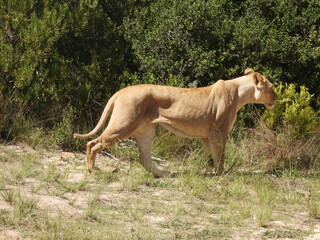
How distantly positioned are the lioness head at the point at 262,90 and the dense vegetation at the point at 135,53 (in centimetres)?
92

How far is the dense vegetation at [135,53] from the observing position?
10.6 m

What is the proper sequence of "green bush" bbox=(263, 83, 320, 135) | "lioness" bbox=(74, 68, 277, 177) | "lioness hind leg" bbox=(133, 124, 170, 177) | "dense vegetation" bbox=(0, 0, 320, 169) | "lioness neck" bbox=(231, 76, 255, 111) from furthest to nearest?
"green bush" bbox=(263, 83, 320, 135), "dense vegetation" bbox=(0, 0, 320, 169), "lioness neck" bbox=(231, 76, 255, 111), "lioness hind leg" bbox=(133, 124, 170, 177), "lioness" bbox=(74, 68, 277, 177)

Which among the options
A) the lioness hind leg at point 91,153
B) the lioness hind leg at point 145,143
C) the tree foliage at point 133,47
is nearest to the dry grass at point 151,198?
the lioness hind leg at point 91,153

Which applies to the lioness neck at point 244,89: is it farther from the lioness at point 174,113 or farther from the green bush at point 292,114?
the green bush at point 292,114

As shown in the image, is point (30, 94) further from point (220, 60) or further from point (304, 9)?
point (304, 9)

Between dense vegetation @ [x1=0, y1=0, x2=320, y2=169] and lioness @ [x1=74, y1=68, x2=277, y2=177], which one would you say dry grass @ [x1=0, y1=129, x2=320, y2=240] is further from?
dense vegetation @ [x1=0, y1=0, x2=320, y2=169]

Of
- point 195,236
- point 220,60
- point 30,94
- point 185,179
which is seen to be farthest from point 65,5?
point 195,236

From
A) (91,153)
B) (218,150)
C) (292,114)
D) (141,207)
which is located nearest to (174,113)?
(218,150)

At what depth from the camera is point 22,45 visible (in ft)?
35.6

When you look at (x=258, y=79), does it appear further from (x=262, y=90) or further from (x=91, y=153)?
(x=91, y=153)

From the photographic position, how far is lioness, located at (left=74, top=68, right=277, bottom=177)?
9039 millimetres

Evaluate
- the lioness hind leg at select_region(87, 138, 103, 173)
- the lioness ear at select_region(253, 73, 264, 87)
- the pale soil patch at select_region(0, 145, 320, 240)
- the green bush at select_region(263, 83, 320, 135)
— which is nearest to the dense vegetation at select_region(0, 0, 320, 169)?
the green bush at select_region(263, 83, 320, 135)

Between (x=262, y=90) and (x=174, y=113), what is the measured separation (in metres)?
1.70

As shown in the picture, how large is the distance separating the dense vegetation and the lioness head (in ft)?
3.00
